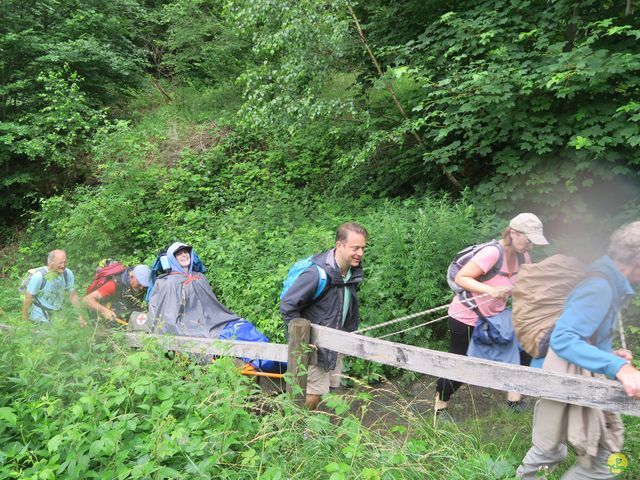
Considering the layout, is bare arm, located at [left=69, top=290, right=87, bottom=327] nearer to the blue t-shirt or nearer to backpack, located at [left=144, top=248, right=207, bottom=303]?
the blue t-shirt

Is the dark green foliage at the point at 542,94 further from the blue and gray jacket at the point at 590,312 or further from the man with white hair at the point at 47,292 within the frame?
the man with white hair at the point at 47,292

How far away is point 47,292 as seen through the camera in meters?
5.47

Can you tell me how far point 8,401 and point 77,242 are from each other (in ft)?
22.8

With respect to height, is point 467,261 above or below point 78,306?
above

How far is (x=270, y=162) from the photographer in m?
10.9

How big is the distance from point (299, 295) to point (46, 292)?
12.1 feet

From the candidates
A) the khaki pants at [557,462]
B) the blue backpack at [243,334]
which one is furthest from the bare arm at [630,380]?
the blue backpack at [243,334]

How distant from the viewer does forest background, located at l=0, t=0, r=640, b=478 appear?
5.54 meters

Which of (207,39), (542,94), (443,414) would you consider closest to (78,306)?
(443,414)

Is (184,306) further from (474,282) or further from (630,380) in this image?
(630,380)

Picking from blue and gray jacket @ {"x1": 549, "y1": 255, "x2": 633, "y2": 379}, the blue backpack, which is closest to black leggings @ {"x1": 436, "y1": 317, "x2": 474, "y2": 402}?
the blue backpack

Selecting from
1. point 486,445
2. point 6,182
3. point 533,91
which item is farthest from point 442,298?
point 6,182

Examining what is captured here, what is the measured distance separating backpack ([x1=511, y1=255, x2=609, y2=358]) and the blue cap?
4.18 metres

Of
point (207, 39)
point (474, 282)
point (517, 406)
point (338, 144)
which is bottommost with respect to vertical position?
point (517, 406)
